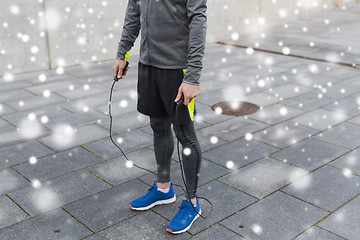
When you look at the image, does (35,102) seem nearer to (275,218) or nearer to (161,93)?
(161,93)

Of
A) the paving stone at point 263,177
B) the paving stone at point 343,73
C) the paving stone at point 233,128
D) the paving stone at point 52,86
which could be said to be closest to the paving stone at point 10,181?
the paving stone at point 263,177

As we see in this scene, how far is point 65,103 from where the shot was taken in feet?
22.1

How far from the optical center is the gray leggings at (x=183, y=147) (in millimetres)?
3441

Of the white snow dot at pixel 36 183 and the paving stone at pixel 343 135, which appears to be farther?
the paving stone at pixel 343 135

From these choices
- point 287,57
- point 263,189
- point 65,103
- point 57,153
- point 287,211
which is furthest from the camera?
point 287,57

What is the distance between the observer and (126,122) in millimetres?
5957

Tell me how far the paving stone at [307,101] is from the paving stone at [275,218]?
9.29 feet

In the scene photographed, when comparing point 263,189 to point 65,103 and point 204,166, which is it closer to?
point 204,166

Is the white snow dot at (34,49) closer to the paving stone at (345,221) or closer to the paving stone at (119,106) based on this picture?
the paving stone at (119,106)

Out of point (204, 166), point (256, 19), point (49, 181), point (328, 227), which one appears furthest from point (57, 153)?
point (256, 19)

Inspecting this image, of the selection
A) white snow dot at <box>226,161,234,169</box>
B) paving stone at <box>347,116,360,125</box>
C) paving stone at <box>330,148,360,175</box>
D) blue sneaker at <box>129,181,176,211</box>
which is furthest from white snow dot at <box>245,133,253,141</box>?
blue sneaker at <box>129,181,176,211</box>

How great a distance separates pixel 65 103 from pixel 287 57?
5343mm

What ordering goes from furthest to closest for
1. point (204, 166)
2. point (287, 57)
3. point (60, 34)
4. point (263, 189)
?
point (287, 57) < point (60, 34) < point (204, 166) < point (263, 189)

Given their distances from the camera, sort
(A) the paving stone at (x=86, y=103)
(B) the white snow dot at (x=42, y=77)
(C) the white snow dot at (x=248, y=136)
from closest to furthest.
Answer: (C) the white snow dot at (x=248, y=136) → (A) the paving stone at (x=86, y=103) → (B) the white snow dot at (x=42, y=77)
